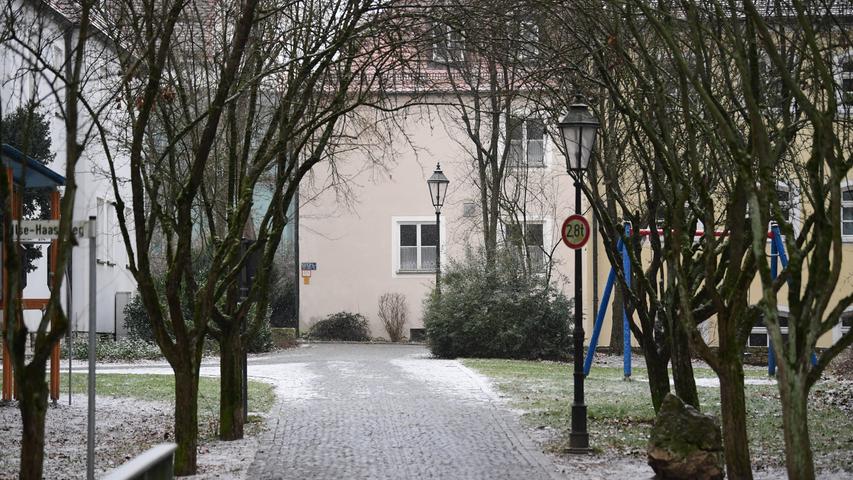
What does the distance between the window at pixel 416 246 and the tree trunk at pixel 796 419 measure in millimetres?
32633

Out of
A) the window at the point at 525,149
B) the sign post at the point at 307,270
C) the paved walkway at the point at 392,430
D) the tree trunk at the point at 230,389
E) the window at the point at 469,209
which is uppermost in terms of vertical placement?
the window at the point at 525,149

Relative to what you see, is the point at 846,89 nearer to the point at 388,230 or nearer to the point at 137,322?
the point at 137,322

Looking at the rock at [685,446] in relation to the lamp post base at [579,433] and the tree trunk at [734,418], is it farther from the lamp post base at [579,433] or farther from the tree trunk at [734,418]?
the lamp post base at [579,433]

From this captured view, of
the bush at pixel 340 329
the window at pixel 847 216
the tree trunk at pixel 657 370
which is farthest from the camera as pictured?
the bush at pixel 340 329

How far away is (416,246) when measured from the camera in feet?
132

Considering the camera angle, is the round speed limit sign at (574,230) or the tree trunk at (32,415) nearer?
the tree trunk at (32,415)

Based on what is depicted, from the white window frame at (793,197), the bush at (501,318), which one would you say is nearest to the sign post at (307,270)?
the bush at (501,318)

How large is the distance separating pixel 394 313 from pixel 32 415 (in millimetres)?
32666

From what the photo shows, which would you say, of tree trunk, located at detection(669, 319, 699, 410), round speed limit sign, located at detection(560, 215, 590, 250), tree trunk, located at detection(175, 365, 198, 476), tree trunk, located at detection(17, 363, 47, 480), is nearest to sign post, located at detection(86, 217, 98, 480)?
tree trunk, located at detection(17, 363, 47, 480)

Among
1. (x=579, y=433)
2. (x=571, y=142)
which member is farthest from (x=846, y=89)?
(x=579, y=433)

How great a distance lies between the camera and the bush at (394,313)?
128 ft

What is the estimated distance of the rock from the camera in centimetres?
1036

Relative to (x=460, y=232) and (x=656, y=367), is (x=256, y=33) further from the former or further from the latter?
(x=460, y=232)

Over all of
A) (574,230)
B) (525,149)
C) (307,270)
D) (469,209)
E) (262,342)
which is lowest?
(262,342)
